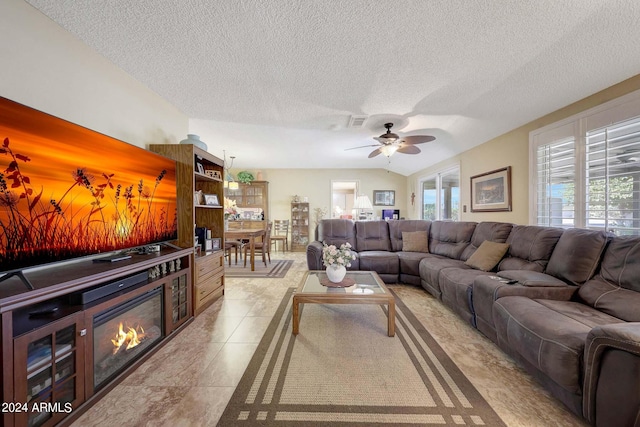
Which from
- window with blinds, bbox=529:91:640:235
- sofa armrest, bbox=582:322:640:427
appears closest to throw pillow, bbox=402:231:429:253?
window with blinds, bbox=529:91:640:235

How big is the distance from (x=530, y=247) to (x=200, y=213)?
3858 millimetres

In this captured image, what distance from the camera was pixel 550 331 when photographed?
4.44 ft

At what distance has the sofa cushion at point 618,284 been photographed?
1.51 metres

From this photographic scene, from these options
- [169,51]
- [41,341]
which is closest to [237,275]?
[41,341]

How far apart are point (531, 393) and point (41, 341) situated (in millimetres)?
2769

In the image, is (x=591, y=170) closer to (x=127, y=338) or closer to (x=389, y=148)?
(x=389, y=148)

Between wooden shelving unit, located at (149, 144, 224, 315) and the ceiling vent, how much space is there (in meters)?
1.92

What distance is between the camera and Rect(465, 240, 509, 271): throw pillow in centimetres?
264

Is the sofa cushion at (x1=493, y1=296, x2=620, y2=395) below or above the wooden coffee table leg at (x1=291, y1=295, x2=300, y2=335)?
above

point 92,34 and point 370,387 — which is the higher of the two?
point 92,34

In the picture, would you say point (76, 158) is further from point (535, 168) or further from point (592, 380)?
point (535, 168)

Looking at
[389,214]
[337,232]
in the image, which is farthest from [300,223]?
[337,232]

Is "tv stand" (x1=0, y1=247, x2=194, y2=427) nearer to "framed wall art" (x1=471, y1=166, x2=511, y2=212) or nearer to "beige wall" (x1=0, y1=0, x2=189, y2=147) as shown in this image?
"beige wall" (x1=0, y1=0, x2=189, y2=147)

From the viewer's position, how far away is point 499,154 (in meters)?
3.38
